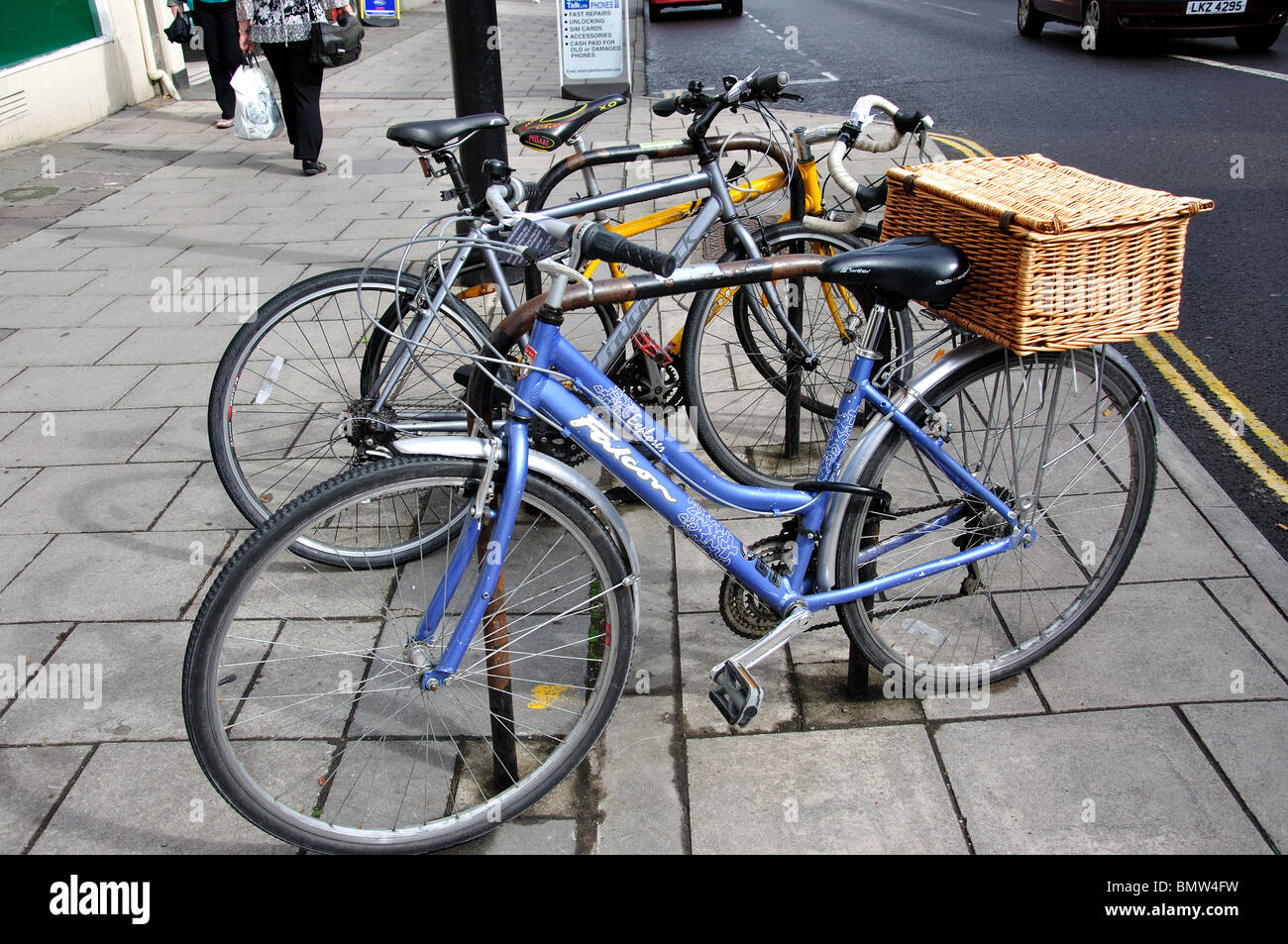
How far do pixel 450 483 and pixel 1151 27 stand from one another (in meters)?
13.1

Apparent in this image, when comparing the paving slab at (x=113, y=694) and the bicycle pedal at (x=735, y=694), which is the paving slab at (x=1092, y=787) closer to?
the bicycle pedal at (x=735, y=694)

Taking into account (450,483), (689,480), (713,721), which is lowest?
(713,721)

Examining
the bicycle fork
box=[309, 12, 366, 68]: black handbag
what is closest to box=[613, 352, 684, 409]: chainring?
the bicycle fork

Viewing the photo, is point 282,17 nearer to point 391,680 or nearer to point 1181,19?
point 391,680

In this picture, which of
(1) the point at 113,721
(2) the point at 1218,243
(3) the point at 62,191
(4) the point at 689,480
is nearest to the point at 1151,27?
(2) the point at 1218,243

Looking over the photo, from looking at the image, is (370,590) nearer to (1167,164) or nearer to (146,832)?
(146,832)

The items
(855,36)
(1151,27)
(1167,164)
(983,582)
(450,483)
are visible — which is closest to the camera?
(450,483)

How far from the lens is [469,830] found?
7.86 feet

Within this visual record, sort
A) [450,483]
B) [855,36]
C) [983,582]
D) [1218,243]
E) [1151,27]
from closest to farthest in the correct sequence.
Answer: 1. [450,483]
2. [983,582]
3. [1218,243]
4. [1151,27]
5. [855,36]

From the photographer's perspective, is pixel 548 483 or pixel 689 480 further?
pixel 689 480

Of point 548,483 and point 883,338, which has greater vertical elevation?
point 883,338

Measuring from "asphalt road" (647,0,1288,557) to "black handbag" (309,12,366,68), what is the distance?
16.2 ft

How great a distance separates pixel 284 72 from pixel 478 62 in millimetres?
4456

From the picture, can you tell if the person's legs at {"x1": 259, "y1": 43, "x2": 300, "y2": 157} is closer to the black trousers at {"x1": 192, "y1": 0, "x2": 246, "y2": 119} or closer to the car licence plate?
the black trousers at {"x1": 192, "y1": 0, "x2": 246, "y2": 119}
